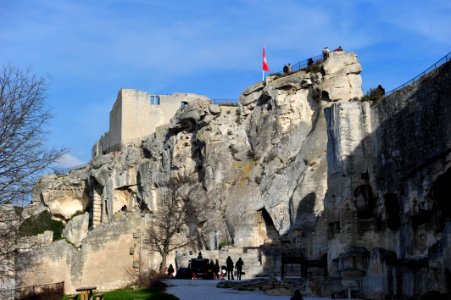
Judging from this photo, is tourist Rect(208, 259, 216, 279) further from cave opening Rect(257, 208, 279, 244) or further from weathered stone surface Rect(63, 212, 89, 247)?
weathered stone surface Rect(63, 212, 89, 247)

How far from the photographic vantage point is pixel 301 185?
41.7 metres

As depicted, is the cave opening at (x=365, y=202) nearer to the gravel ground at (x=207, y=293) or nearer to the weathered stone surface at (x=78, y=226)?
the gravel ground at (x=207, y=293)

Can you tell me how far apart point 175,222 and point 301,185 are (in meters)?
7.54

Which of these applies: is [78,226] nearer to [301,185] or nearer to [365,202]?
[301,185]

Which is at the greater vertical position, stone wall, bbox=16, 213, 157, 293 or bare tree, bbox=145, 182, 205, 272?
bare tree, bbox=145, 182, 205, 272

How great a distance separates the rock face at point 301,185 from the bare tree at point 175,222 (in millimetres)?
469

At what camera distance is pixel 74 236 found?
6575 cm

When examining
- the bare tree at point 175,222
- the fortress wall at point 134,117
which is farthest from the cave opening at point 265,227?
the fortress wall at point 134,117

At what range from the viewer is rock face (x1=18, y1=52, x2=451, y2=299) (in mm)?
22953

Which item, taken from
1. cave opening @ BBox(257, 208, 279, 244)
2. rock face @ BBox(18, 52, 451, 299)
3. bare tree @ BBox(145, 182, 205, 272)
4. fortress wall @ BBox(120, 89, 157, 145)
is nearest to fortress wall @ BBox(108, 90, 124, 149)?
fortress wall @ BBox(120, 89, 157, 145)

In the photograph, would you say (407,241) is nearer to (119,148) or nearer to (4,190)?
(4,190)

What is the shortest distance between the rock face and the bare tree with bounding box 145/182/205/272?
1.54 ft

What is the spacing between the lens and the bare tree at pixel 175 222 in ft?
124

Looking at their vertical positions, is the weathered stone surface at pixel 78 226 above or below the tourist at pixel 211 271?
above
